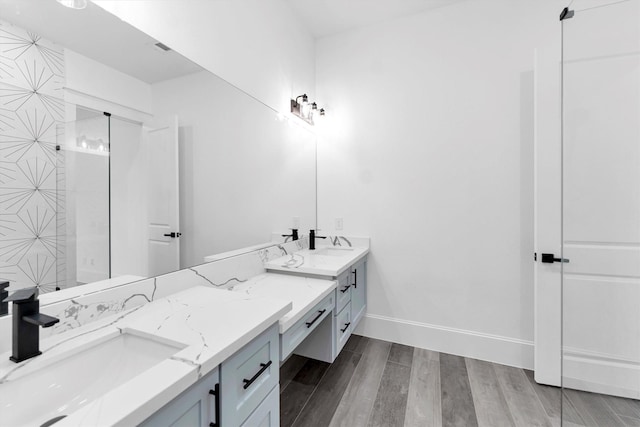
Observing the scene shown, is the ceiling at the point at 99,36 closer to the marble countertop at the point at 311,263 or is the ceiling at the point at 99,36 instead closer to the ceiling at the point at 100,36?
the ceiling at the point at 100,36

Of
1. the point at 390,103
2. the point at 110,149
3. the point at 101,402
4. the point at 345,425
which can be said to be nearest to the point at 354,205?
the point at 390,103

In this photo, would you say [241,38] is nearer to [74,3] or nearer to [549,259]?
[74,3]

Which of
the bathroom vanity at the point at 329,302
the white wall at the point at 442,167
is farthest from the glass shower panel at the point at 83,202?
the white wall at the point at 442,167

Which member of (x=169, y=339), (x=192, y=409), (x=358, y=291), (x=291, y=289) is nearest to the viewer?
(x=192, y=409)

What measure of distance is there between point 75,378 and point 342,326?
1.43m

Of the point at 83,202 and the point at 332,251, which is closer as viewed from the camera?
the point at 83,202

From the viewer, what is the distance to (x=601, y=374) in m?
1.35

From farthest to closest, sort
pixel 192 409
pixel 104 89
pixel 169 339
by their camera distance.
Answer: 1. pixel 104 89
2. pixel 169 339
3. pixel 192 409

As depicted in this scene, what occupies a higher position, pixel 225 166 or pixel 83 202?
pixel 225 166

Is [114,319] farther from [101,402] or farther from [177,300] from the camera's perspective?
[101,402]

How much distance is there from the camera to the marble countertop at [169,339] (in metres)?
0.56

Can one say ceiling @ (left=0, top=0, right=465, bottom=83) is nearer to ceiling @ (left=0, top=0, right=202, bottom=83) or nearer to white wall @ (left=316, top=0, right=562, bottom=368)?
ceiling @ (left=0, top=0, right=202, bottom=83)

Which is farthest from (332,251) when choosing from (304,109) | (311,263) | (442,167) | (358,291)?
(304,109)

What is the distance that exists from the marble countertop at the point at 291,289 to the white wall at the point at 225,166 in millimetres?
268
